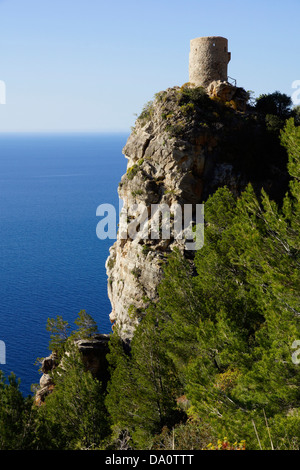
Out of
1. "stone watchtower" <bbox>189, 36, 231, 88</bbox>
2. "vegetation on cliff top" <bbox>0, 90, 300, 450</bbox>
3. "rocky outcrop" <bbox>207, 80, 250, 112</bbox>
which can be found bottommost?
"vegetation on cliff top" <bbox>0, 90, 300, 450</bbox>

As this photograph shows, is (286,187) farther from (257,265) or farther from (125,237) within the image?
(257,265)

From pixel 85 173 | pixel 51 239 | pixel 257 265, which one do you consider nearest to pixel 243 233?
pixel 257 265

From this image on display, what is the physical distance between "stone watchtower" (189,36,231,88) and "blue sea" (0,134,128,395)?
31454 mm

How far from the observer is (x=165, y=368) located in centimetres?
2295

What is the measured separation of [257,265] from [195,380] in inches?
177

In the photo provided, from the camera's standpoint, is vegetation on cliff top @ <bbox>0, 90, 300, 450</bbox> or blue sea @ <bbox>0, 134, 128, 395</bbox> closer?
vegetation on cliff top @ <bbox>0, 90, 300, 450</bbox>

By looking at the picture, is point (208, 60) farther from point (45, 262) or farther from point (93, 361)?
point (45, 262)

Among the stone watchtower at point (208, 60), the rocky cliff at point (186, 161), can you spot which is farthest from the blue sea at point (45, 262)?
the stone watchtower at point (208, 60)

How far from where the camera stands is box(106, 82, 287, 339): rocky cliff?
36625 millimetres

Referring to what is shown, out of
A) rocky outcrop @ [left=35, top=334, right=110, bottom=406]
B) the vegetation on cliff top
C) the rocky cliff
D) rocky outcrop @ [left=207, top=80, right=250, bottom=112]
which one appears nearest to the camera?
the vegetation on cliff top

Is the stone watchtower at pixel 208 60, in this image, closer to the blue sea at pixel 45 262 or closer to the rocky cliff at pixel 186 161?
the rocky cliff at pixel 186 161

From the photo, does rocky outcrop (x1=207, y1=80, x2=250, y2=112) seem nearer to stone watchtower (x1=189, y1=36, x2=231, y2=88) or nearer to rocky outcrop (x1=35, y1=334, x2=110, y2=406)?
stone watchtower (x1=189, y1=36, x2=231, y2=88)

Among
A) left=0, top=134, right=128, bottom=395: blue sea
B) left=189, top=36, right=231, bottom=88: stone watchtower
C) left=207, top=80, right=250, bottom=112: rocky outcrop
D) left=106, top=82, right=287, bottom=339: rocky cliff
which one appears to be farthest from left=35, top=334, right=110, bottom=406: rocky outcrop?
left=189, top=36, right=231, bottom=88: stone watchtower

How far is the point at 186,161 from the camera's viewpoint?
36656mm
